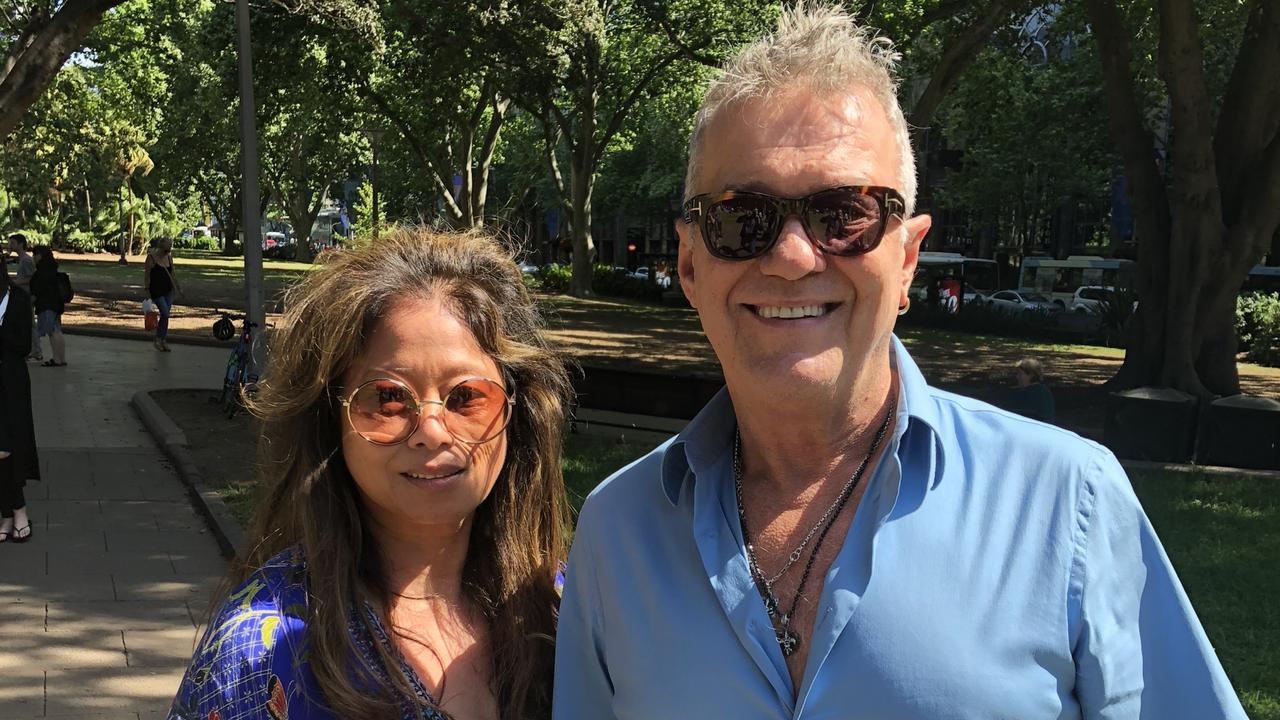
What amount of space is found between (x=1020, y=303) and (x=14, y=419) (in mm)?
36221

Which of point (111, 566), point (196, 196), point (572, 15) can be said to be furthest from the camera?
point (196, 196)

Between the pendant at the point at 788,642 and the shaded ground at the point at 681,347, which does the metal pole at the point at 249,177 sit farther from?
the pendant at the point at 788,642

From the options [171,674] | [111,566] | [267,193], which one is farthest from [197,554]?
[267,193]

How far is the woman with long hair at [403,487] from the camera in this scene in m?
1.81

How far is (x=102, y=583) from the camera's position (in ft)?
21.4

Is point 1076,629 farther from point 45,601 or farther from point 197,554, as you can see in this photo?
point 197,554

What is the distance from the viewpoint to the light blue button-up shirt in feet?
4.71

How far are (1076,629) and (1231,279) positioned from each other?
46.2ft

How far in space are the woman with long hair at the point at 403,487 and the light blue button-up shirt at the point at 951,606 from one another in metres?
0.37

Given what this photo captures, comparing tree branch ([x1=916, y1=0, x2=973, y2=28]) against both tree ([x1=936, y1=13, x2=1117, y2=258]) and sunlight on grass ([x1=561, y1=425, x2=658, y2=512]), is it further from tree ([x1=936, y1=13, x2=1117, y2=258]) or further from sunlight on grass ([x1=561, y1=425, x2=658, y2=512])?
sunlight on grass ([x1=561, y1=425, x2=658, y2=512])

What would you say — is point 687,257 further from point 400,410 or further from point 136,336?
point 136,336

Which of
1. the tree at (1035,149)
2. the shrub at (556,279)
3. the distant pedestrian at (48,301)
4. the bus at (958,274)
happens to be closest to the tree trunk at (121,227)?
the shrub at (556,279)

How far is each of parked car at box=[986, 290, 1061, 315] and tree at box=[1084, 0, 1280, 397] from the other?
19065 mm

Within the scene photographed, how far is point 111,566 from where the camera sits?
685cm
